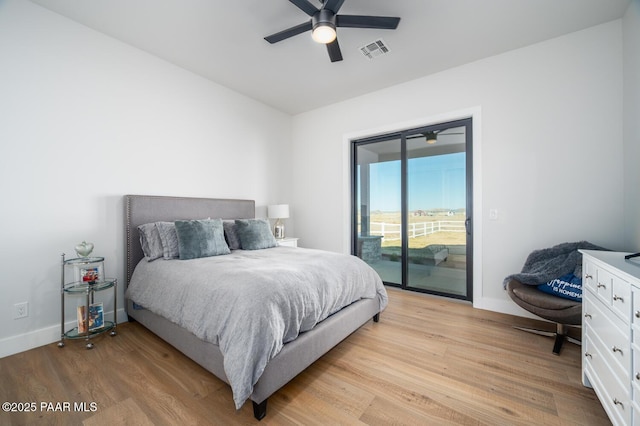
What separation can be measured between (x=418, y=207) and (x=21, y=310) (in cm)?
427

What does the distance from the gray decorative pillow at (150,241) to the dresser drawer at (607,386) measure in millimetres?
3307

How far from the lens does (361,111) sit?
4.11m

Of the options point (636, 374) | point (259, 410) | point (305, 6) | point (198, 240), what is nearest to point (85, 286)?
point (198, 240)

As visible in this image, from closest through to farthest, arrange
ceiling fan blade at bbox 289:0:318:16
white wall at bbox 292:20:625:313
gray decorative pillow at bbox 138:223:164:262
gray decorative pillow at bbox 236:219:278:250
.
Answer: ceiling fan blade at bbox 289:0:318:16, white wall at bbox 292:20:625:313, gray decorative pillow at bbox 138:223:164:262, gray decorative pillow at bbox 236:219:278:250

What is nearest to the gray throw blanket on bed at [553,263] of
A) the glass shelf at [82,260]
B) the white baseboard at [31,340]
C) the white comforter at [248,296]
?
the white comforter at [248,296]

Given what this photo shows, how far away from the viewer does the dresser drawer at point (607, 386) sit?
1205 millimetres

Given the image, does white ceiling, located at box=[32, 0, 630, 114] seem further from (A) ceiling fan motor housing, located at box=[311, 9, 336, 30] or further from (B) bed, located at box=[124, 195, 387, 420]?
(B) bed, located at box=[124, 195, 387, 420]

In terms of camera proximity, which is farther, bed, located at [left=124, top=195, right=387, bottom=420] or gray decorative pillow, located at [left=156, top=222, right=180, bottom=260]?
gray decorative pillow, located at [left=156, top=222, right=180, bottom=260]

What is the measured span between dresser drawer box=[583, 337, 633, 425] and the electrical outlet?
400 centimetres

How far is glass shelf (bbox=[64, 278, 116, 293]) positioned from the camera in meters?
2.26

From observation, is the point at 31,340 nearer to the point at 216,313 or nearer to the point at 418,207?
the point at 216,313

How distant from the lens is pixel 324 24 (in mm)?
2047

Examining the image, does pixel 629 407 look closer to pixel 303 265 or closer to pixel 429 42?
pixel 303 265

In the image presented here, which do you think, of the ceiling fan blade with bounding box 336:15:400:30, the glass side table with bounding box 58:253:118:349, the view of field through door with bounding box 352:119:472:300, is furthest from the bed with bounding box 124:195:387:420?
the ceiling fan blade with bounding box 336:15:400:30
